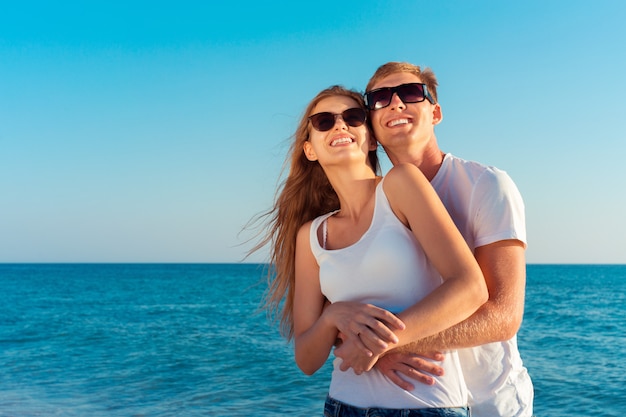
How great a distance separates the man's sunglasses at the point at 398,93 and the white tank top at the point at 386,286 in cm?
64

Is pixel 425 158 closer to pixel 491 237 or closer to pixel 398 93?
pixel 398 93

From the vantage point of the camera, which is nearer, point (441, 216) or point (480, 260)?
point (441, 216)

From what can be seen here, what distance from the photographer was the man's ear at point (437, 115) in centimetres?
372

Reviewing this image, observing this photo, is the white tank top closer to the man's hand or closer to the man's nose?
the man's hand

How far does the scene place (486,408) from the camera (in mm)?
Result: 2756

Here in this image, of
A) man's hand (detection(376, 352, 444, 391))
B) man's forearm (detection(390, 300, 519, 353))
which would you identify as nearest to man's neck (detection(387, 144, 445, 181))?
man's forearm (detection(390, 300, 519, 353))

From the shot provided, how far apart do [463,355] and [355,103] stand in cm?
141

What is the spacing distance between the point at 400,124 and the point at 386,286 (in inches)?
39.2

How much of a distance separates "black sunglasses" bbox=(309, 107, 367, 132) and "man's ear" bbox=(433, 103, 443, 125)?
23.9 inches

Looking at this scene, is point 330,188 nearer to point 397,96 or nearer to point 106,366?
point 397,96

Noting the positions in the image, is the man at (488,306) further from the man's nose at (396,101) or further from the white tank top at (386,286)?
the man's nose at (396,101)

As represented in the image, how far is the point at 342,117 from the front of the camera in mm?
3299

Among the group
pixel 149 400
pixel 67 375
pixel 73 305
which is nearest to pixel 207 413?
pixel 149 400

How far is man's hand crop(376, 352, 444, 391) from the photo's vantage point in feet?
8.61
